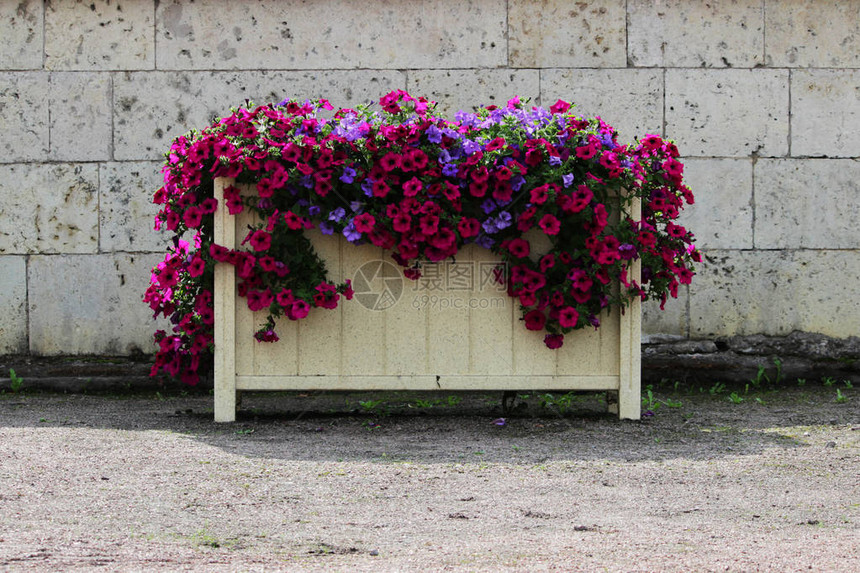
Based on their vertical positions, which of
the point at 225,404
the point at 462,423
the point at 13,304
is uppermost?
the point at 13,304

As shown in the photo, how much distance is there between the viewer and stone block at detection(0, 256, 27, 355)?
6098 mm

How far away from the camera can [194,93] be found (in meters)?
6.08

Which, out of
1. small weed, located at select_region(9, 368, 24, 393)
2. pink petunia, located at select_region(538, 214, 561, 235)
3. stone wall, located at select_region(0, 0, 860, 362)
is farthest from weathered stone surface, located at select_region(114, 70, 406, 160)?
pink petunia, located at select_region(538, 214, 561, 235)

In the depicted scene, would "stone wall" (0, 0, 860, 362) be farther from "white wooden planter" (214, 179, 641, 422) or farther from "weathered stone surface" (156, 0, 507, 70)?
"white wooden planter" (214, 179, 641, 422)

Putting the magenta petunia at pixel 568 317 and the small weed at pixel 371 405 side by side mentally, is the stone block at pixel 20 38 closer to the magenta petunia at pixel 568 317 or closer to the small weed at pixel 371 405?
the small weed at pixel 371 405

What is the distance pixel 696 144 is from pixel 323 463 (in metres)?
3.33

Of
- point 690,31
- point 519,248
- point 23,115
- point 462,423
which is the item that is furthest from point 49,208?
point 690,31

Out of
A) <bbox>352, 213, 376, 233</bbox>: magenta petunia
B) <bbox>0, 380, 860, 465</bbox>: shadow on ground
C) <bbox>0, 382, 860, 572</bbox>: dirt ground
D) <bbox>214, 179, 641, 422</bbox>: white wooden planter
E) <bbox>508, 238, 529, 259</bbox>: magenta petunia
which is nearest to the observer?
<bbox>0, 382, 860, 572</bbox>: dirt ground

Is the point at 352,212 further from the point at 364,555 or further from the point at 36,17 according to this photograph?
the point at 36,17

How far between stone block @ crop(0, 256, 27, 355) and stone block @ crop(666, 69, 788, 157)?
12.8 feet

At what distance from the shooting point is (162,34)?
19.9 ft

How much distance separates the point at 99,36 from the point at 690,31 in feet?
11.4

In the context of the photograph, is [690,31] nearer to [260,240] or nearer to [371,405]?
[371,405]

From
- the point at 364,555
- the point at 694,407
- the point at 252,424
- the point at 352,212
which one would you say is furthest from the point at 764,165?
the point at 364,555
